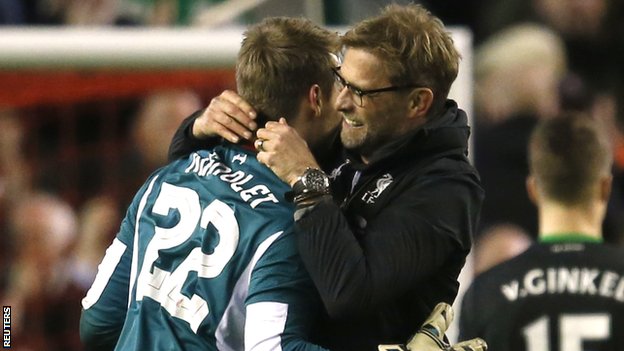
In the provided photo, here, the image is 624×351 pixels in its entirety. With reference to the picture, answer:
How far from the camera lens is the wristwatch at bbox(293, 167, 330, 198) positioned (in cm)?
287

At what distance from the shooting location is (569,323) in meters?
4.15

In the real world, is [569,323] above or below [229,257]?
below

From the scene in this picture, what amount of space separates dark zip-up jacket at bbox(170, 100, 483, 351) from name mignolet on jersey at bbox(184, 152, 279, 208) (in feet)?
0.46

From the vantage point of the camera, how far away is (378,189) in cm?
303

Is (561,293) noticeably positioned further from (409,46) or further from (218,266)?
(218,266)

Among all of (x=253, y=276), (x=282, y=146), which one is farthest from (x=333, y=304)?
(x=282, y=146)

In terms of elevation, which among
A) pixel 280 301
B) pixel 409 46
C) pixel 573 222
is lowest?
pixel 573 222

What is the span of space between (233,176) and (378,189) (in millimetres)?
333

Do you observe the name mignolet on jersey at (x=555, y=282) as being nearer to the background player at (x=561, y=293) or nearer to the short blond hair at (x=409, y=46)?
the background player at (x=561, y=293)

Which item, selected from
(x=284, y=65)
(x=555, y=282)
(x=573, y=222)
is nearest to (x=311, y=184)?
(x=284, y=65)

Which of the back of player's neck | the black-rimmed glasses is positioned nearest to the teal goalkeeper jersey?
the black-rimmed glasses

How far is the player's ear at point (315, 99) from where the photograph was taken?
3.06 m

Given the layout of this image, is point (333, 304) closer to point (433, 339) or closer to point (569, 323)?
point (433, 339)

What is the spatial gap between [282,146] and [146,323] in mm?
510
